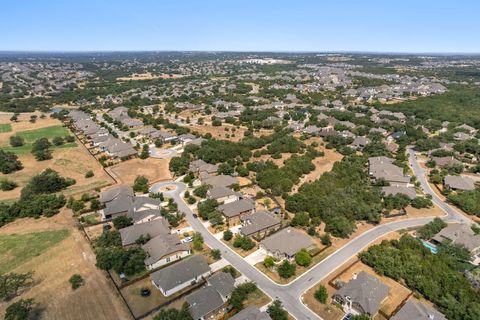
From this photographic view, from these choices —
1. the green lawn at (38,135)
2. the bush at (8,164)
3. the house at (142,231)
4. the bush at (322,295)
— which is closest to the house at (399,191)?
the bush at (322,295)

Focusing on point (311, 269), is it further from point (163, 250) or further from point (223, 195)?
point (223, 195)

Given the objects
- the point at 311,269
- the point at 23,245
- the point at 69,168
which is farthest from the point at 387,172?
the point at 69,168

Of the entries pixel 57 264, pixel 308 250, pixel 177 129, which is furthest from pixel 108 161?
pixel 308 250

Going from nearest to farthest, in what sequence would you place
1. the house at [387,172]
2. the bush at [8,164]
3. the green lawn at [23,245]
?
1. the green lawn at [23,245]
2. the house at [387,172]
3. the bush at [8,164]

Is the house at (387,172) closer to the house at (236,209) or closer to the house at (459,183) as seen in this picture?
the house at (459,183)

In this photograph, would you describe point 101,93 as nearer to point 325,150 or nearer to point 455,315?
point 325,150

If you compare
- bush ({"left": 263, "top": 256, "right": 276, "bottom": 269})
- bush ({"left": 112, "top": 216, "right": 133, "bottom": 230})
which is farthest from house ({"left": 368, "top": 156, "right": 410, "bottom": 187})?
bush ({"left": 112, "top": 216, "right": 133, "bottom": 230})
